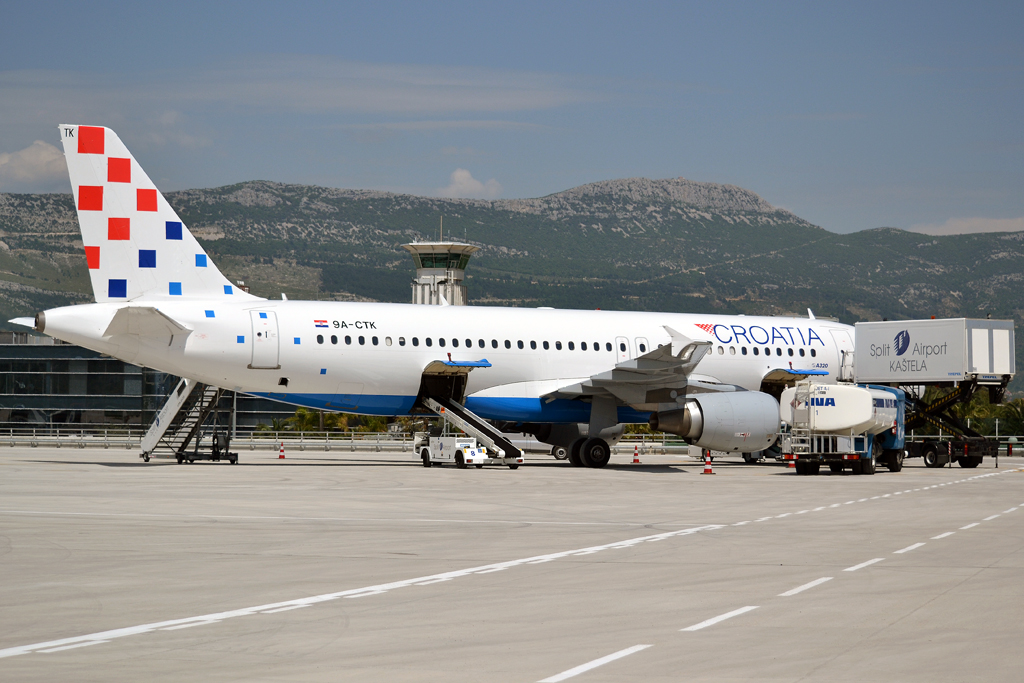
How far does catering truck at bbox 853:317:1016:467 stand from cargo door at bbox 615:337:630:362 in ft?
26.2

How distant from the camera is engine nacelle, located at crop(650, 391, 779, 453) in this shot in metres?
29.4

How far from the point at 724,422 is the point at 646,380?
263cm

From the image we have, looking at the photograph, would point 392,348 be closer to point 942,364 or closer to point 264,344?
point 264,344

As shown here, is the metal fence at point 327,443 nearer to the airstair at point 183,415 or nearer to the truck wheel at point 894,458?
the airstair at point 183,415

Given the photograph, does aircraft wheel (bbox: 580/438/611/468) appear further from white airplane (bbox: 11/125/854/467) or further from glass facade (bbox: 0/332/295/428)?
glass facade (bbox: 0/332/295/428)

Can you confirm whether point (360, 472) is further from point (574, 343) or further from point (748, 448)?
point (748, 448)

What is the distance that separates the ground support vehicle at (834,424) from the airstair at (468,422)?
24.5 feet

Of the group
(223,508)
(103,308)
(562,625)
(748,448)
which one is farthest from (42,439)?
(562,625)

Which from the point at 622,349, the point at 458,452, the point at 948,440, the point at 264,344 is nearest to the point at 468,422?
the point at 458,452

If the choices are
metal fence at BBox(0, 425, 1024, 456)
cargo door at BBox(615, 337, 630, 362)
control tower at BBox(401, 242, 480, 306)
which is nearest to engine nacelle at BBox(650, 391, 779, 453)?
Answer: cargo door at BBox(615, 337, 630, 362)

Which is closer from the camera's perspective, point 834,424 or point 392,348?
point 834,424

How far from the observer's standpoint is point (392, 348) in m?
29.8

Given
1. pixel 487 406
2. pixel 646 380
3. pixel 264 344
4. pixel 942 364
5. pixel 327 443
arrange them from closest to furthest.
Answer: pixel 264 344 → pixel 646 380 → pixel 487 406 → pixel 942 364 → pixel 327 443

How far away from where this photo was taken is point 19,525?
13766mm
